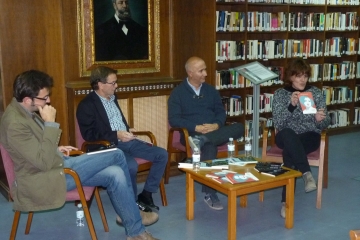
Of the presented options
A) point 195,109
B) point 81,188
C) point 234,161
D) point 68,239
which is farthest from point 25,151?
point 195,109

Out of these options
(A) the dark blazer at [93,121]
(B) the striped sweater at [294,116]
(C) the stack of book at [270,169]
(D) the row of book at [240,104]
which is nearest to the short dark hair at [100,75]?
(A) the dark blazer at [93,121]

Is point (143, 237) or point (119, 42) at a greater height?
point (119, 42)

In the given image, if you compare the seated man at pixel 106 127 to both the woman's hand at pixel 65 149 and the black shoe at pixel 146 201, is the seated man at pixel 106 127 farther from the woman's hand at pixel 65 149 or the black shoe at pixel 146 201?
the woman's hand at pixel 65 149

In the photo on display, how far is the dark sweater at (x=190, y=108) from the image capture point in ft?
14.9

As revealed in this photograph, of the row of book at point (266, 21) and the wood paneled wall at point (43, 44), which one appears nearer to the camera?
the wood paneled wall at point (43, 44)

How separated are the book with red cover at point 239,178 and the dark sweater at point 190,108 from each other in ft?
3.58

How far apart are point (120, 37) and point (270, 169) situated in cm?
218

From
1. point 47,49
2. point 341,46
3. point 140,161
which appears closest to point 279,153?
point 140,161

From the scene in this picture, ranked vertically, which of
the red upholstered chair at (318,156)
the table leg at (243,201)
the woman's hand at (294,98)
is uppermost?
the woman's hand at (294,98)

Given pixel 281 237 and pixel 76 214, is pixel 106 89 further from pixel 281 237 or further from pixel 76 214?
pixel 281 237

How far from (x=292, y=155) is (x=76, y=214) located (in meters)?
1.90

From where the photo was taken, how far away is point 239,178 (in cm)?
341

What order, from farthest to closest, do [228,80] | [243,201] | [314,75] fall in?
1. [314,75]
2. [228,80]
3. [243,201]

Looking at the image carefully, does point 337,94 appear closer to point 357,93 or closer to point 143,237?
point 357,93
